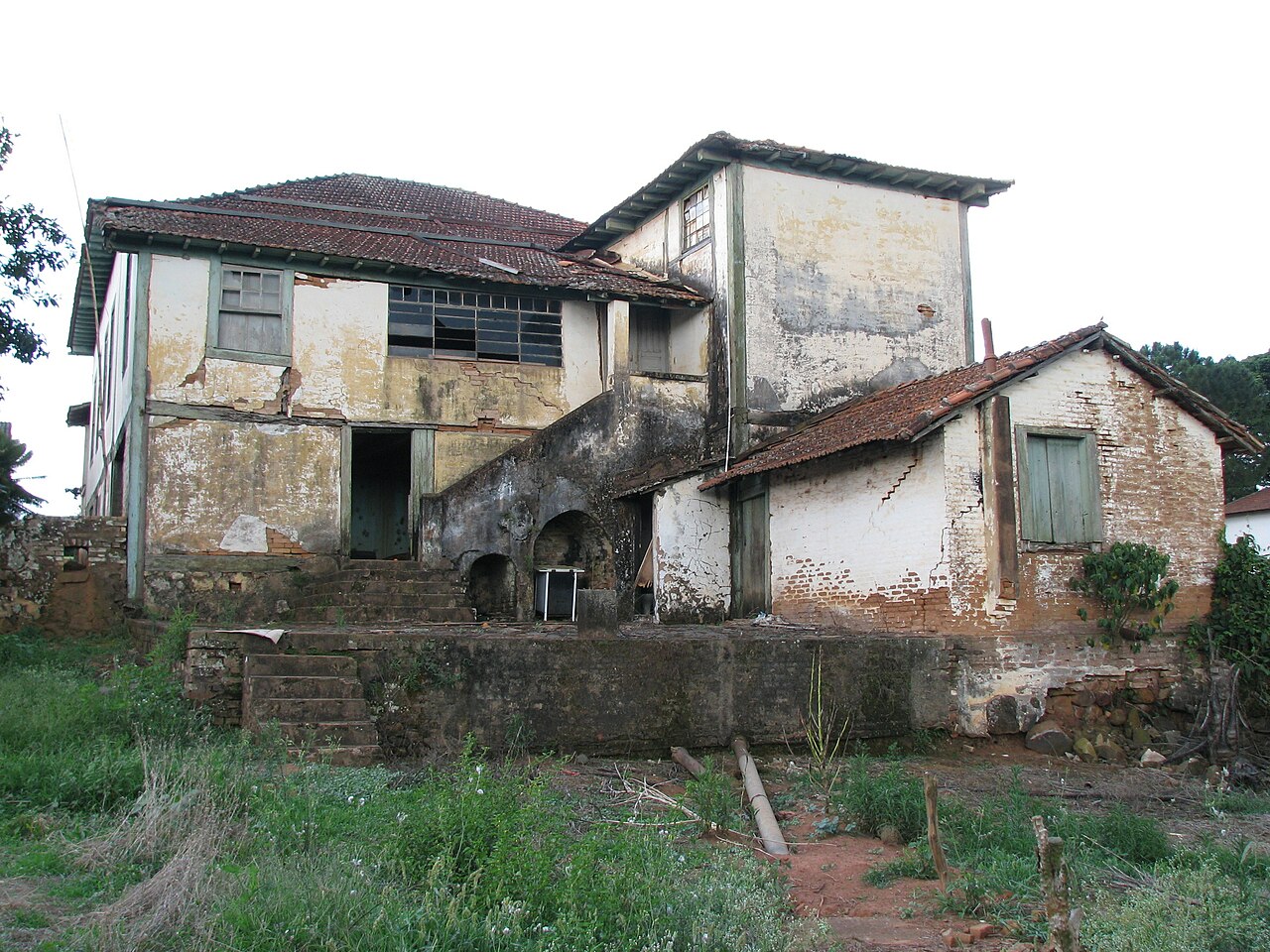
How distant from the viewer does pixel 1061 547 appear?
12672mm

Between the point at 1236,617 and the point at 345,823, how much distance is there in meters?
11.4

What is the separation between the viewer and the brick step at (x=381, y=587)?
13.7 metres

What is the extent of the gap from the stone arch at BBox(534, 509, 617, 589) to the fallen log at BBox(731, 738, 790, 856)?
21.7 feet

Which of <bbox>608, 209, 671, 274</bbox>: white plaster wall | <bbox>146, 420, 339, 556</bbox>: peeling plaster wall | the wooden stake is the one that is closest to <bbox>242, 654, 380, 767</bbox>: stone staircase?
the wooden stake

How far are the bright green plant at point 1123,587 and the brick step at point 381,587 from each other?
7.81 m

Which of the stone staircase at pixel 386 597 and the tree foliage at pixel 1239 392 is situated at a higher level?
the tree foliage at pixel 1239 392

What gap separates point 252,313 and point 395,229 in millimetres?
3725

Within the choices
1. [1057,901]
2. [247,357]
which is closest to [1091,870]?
[1057,901]

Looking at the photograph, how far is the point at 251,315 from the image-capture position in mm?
15539

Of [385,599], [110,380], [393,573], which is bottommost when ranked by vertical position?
[385,599]

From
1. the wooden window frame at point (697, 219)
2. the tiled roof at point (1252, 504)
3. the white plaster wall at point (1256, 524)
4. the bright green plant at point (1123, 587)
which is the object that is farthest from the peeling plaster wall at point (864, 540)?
the tiled roof at point (1252, 504)

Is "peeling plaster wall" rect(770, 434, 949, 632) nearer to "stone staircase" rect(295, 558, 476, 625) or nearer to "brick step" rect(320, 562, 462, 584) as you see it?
"stone staircase" rect(295, 558, 476, 625)

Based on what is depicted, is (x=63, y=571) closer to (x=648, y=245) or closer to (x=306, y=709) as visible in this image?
(x=306, y=709)

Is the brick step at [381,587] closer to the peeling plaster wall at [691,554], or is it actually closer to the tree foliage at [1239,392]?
the peeling plaster wall at [691,554]
